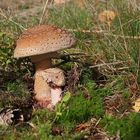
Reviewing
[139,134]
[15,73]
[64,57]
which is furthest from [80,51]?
[139,134]

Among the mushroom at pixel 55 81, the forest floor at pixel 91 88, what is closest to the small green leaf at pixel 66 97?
the forest floor at pixel 91 88

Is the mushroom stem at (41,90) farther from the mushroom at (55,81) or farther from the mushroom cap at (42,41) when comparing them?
the mushroom cap at (42,41)

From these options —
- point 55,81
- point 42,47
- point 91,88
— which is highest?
point 42,47

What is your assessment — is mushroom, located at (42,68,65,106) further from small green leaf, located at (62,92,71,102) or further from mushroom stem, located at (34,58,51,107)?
small green leaf, located at (62,92,71,102)

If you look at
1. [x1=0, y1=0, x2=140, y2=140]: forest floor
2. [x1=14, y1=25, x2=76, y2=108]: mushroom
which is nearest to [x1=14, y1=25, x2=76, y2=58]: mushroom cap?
[x1=14, y1=25, x2=76, y2=108]: mushroom

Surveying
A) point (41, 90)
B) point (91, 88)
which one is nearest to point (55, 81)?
point (41, 90)

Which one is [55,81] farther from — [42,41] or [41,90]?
[42,41]

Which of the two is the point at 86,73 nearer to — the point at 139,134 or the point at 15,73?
the point at 15,73

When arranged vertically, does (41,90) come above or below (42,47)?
below
